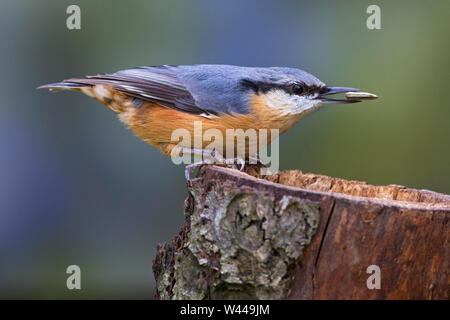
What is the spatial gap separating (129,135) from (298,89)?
2.04 m

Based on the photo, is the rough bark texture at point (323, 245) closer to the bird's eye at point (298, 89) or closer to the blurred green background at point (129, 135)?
the bird's eye at point (298, 89)

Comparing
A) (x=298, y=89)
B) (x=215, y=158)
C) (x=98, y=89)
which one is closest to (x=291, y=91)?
(x=298, y=89)

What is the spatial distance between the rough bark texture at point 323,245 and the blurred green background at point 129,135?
2.28m

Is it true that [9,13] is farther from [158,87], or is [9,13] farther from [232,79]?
[232,79]

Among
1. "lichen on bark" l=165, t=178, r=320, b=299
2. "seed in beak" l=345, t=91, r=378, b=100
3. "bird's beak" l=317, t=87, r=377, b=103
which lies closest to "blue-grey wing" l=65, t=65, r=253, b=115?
"bird's beak" l=317, t=87, r=377, b=103

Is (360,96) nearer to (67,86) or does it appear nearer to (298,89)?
(298,89)

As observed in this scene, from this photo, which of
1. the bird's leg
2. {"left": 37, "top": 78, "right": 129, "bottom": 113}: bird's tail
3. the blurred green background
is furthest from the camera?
the blurred green background

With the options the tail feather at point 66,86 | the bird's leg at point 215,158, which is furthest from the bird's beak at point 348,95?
the tail feather at point 66,86

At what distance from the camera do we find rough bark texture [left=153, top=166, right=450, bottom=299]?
7.22 feet

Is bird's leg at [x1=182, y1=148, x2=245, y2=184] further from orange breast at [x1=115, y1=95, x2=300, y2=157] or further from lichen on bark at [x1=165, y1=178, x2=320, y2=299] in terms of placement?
lichen on bark at [x1=165, y1=178, x2=320, y2=299]

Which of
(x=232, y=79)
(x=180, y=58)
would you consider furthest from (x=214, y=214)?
(x=180, y=58)

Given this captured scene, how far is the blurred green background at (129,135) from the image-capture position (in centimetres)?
445

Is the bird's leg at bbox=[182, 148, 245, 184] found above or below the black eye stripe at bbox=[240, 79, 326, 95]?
below

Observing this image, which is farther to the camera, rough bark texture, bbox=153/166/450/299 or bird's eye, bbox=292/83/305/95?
bird's eye, bbox=292/83/305/95
